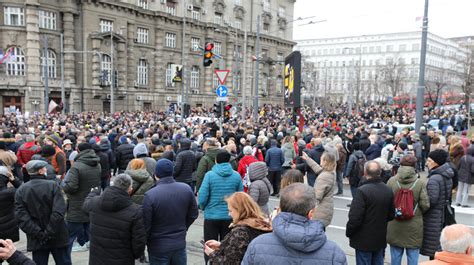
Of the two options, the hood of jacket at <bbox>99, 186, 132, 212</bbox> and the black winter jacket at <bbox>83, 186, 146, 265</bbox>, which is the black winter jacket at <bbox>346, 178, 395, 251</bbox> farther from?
the hood of jacket at <bbox>99, 186, 132, 212</bbox>

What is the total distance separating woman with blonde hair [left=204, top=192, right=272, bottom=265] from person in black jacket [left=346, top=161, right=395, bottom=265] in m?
1.97

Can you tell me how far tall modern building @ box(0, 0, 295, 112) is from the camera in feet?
122

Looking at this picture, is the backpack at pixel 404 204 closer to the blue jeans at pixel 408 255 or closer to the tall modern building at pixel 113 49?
the blue jeans at pixel 408 255

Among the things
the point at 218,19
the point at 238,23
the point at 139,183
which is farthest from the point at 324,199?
the point at 238,23

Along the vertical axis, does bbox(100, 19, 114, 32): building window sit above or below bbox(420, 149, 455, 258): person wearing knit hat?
above

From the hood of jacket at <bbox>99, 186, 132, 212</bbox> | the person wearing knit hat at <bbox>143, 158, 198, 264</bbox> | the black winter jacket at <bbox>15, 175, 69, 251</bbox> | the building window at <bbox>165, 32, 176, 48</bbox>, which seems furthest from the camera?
the building window at <bbox>165, 32, 176, 48</bbox>

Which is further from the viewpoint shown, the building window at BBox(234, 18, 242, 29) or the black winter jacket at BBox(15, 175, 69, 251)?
the building window at BBox(234, 18, 242, 29)

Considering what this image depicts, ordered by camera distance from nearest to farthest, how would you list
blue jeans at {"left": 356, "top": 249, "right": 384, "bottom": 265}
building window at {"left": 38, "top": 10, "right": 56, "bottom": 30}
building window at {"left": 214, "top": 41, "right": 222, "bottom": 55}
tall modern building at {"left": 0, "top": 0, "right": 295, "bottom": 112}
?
blue jeans at {"left": 356, "top": 249, "right": 384, "bottom": 265} < tall modern building at {"left": 0, "top": 0, "right": 295, "bottom": 112} < building window at {"left": 38, "top": 10, "right": 56, "bottom": 30} < building window at {"left": 214, "top": 41, "right": 222, "bottom": 55}

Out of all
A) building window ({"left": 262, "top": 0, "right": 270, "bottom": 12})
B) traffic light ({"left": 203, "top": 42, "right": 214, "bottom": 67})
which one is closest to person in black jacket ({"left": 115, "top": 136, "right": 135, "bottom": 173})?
traffic light ({"left": 203, "top": 42, "right": 214, "bottom": 67})

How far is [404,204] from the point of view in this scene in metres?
5.35

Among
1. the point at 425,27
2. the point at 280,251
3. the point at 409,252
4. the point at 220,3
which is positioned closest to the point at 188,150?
the point at 409,252

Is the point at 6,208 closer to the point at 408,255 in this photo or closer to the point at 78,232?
the point at 78,232

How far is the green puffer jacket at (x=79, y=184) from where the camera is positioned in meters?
6.25

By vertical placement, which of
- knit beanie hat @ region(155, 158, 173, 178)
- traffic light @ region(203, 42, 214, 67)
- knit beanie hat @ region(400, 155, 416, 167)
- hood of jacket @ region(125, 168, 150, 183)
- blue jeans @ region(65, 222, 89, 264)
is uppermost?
traffic light @ region(203, 42, 214, 67)
